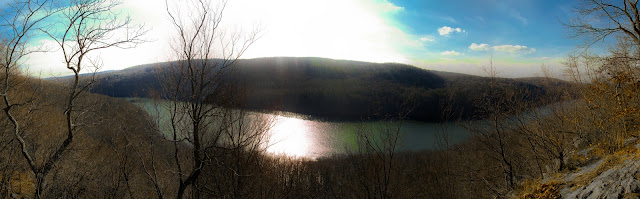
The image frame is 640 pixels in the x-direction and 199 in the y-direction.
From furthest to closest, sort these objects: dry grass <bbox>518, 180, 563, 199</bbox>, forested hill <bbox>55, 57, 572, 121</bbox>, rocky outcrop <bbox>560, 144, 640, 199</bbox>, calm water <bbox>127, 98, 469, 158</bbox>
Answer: forested hill <bbox>55, 57, 572, 121</bbox>
calm water <bbox>127, 98, 469, 158</bbox>
dry grass <bbox>518, 180, 563, 199</bbox>
rocky outcrop <bbox>560, 144, 640, 199</bbox>

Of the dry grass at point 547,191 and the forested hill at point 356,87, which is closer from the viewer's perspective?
the dry grass at point 547,191

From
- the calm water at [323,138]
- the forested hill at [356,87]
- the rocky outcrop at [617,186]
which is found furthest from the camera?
the forested hill at [356,87]

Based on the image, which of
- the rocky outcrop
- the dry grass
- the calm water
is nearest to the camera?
the rocky outcrop

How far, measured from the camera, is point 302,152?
36.3 metres

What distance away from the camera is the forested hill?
61.9 meters

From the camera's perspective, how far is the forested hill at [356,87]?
61906mm

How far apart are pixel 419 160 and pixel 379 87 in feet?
137

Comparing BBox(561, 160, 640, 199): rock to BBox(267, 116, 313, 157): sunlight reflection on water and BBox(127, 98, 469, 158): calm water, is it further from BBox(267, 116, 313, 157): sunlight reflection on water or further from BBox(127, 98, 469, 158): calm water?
BBox(267, 116, 313, 157): sunlight reflection on water

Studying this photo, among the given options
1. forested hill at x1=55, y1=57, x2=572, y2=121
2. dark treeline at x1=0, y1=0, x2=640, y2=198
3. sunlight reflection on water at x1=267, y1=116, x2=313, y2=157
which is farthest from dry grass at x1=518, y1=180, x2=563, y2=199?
forested hill at x1=55, y1=57, x2=572, y2=121

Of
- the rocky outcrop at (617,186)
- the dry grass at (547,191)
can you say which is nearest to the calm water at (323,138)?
the dry grass at (547,191)

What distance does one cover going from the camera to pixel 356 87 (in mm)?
75500

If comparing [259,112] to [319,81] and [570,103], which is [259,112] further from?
[319,81]

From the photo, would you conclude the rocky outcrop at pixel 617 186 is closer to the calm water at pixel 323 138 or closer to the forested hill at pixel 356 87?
the calm water at pixel 323 138

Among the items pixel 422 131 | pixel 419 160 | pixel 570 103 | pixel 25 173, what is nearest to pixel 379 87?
pixel 422 131
